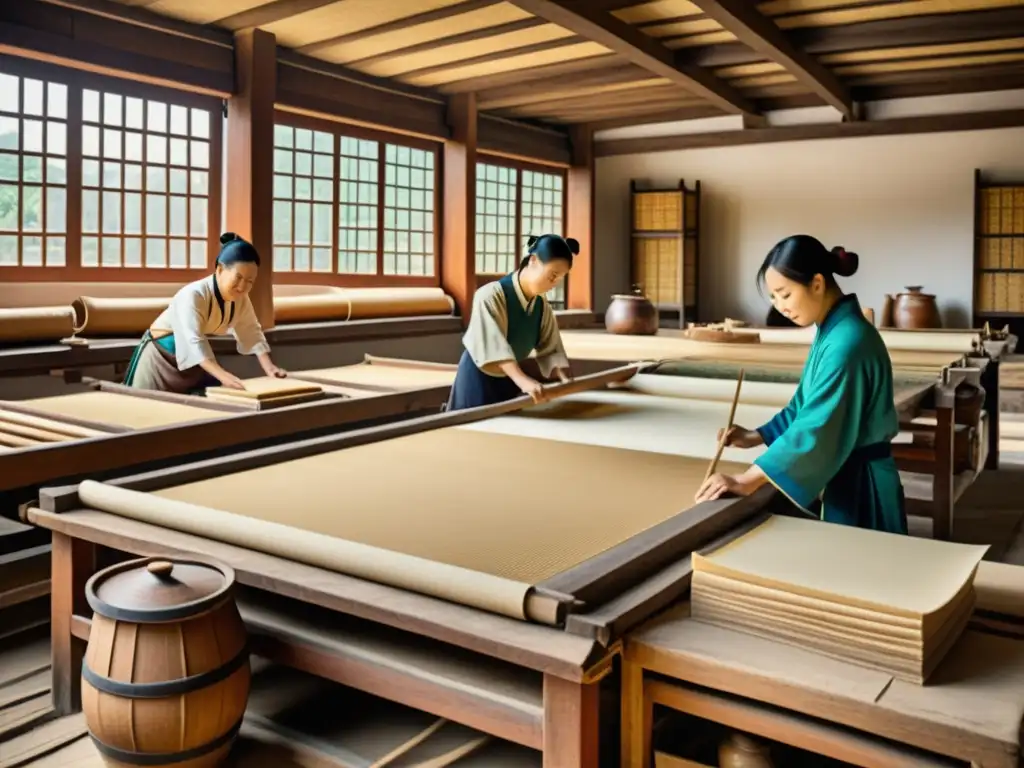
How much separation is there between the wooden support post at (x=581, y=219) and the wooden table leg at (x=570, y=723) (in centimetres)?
822

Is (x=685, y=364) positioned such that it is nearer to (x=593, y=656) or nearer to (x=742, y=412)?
(x=742, y=412)

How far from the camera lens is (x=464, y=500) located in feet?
6.29

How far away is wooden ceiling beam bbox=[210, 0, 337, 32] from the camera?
5.07 meters

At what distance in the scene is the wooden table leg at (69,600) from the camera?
179 centimetres

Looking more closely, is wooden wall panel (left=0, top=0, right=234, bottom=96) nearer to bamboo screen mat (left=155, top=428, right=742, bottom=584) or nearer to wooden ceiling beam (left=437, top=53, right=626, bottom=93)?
wooden ceiling beam (left=437, top=53, right=626, bottom=93)

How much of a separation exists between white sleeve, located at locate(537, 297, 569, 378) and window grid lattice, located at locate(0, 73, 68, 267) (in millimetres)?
3101

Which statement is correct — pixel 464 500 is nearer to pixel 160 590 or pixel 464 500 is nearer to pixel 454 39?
pixel 160 590

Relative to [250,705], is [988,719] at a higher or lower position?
higher

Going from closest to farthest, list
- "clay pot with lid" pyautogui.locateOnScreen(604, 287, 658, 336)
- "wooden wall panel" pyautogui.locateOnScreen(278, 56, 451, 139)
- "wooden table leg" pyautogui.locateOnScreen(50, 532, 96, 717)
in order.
Result: 1. "wooden table leg" pyautogui.locateOnScreen(50, 532, 96, 717)
2. "wooden wall panel" pyautogui.locateOnScreen(278, 56, 451, 139)
3. "clay pot with lid" pyautogui.locateOnScreen(604, 287, 658, 336)

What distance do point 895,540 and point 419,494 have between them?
925 millimetres

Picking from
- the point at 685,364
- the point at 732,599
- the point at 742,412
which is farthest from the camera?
the point at 685,364

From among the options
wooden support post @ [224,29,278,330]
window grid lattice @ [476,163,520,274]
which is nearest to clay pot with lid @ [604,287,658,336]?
wooden support post @ [224,29,278,330]

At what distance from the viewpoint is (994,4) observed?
5293mm

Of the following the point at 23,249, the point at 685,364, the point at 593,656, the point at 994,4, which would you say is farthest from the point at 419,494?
the point at 994,4
